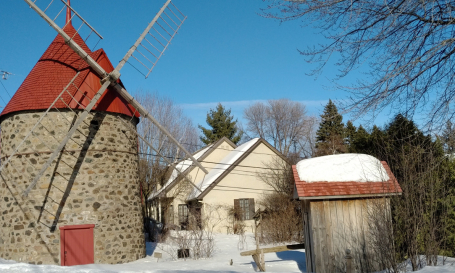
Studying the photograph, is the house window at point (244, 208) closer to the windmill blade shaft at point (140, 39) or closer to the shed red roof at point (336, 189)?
the windmill blade shaft at point (140, 39)

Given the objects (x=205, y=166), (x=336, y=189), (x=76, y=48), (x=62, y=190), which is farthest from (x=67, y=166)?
(x=205, y=166)

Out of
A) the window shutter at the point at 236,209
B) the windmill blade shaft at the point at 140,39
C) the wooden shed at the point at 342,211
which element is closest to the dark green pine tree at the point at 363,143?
the wooden shed at the point at 342,211

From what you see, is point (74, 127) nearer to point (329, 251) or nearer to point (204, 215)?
point (329, 251)

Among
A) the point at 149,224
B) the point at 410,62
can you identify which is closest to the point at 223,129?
the point at 149,224

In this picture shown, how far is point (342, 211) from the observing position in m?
10.7

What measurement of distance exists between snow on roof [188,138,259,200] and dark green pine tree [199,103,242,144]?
13.9m

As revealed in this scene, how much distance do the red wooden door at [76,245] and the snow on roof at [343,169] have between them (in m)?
7.52

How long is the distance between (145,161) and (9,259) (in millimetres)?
21074

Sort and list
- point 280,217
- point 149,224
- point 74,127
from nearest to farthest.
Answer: point 74,127, point 280,217, point 149,224

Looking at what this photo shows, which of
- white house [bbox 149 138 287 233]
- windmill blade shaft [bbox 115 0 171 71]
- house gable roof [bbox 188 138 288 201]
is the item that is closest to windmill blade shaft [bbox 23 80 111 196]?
windmill blade shaft [bbox 115 0 171 71]

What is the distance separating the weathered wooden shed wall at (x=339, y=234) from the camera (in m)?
10.4

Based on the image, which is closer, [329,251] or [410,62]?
[410,62]

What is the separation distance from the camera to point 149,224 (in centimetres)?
2672

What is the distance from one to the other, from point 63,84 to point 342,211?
1036 centimetres
